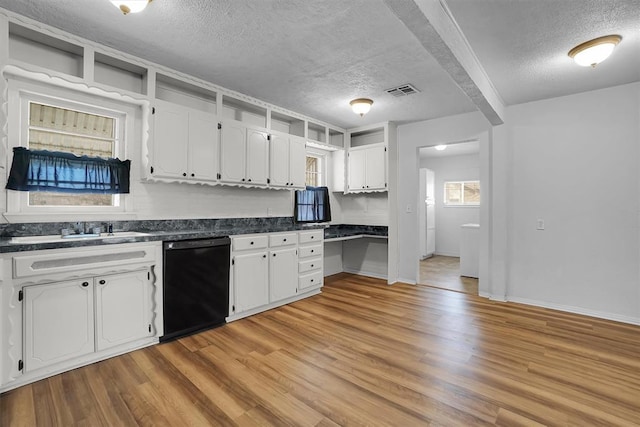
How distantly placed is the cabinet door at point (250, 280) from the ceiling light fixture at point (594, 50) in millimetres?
3499

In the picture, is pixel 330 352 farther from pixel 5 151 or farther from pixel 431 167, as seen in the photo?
pixel 431 167

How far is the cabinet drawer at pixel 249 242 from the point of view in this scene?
328 cm

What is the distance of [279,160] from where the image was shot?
4078mm

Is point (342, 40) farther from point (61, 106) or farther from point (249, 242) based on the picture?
point (61, 106)

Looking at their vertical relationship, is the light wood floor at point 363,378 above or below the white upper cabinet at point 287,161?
below

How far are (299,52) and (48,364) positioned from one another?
3.09 m

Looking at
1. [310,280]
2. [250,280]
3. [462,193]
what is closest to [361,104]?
[310,280]

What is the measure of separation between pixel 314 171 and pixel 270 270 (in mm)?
2238

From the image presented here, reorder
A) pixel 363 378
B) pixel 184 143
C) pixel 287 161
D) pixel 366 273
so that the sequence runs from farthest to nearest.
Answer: pixel 366 273
pixel 287 161
pixel 184 143
pixel 363 378

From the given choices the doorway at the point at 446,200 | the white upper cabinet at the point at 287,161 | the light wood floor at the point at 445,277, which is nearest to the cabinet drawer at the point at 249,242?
the white upper cabinet at the point at 287,161

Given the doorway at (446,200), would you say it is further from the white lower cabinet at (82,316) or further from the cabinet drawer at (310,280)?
the white lower cabinet at (82,316)

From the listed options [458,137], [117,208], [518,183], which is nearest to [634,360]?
[518,183]

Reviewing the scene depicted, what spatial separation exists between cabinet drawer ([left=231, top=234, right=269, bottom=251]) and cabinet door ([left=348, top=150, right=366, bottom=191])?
216 cm

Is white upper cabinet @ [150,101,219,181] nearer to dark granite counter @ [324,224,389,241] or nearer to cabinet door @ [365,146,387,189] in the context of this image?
dark granite counter @ [324,224,389,241]
